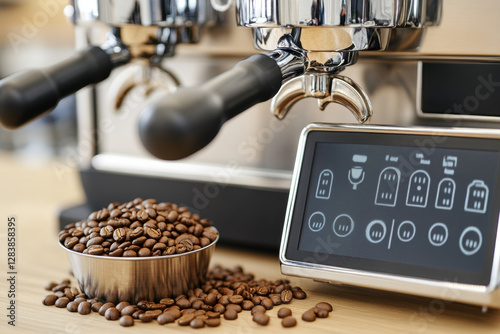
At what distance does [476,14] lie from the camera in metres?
0.56

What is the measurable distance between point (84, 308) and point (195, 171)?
0.24m

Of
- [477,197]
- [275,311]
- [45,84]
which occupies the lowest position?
[275,311]

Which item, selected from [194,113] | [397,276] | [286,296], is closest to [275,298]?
[286,296]

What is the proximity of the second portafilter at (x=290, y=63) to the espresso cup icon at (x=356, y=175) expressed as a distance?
0.04m

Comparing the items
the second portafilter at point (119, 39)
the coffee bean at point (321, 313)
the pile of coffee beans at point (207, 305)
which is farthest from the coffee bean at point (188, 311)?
the second portafilter at point (119, 39)

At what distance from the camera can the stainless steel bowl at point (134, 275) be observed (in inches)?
21.2

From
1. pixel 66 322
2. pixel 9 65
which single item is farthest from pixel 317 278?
pixel 9 65

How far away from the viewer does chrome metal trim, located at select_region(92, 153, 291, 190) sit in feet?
2.25

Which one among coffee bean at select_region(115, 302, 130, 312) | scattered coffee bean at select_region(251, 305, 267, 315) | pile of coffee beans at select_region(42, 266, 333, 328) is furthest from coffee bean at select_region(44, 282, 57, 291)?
scattered coffee bean at select_region(251, 305, 267, 315)

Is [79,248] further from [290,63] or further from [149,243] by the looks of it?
[290,63]

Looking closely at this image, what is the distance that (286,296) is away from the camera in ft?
1.84

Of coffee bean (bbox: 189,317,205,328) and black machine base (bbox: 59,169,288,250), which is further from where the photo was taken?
black machine base (bbox: 59,169,288,250)

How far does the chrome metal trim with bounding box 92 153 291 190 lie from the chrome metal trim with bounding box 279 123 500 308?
0.10 m

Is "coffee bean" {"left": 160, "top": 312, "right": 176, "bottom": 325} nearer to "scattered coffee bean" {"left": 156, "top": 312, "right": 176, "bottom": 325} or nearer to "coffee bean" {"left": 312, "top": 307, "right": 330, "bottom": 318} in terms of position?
"scattered coffee bean" {"left": 156, "top": 312, "right": 176, "bottom": 325}
